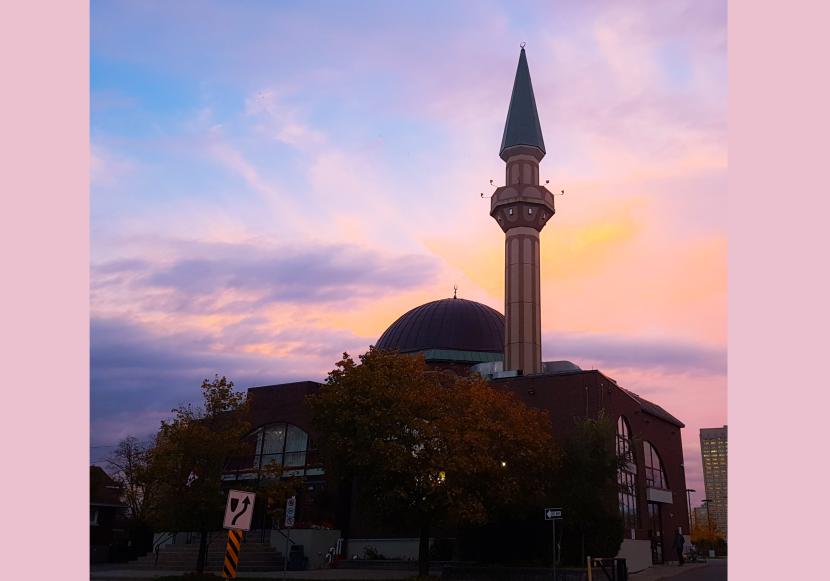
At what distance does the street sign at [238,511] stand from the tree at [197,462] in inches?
494

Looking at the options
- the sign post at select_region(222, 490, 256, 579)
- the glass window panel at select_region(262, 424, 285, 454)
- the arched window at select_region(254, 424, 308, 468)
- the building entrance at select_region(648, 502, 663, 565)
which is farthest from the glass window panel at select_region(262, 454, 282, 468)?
the sign post at select_region(222, 490, 256, 579)

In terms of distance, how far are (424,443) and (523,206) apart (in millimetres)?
28778

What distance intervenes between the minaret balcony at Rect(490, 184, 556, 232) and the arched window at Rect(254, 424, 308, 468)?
21.4 meters

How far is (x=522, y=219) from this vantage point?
53.9 m

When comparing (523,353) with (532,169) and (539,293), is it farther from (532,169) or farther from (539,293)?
(532,169)

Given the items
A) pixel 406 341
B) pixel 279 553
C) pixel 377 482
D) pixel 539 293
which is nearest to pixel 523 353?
pixel 539 293

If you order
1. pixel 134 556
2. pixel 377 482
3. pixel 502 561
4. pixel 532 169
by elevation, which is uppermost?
pixel 532 169

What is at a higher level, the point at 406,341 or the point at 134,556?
the point at 406,341

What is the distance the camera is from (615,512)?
1359 inches

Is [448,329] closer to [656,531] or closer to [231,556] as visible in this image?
[656,531]

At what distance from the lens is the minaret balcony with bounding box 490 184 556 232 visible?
53938mm

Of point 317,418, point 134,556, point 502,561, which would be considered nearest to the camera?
point 317,418

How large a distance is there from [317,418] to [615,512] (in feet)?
47.9

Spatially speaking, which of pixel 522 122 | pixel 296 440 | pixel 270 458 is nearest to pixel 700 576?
pixel 296 440
